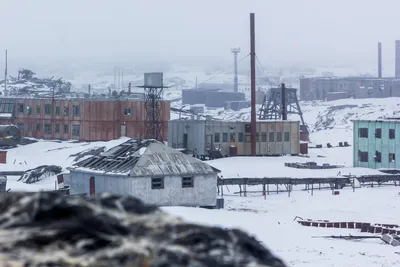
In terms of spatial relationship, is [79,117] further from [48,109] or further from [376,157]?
[376,157]

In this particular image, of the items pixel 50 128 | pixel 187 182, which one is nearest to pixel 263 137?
pixel 50 128

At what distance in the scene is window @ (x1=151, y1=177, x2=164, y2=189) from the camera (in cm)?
4069

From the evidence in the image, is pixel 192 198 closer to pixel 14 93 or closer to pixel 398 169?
pixel 398 169

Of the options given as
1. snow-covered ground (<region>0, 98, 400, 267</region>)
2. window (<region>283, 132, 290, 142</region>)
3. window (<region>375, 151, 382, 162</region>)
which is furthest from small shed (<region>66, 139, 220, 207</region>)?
window (<region>283, 132, 290, 142</region>)

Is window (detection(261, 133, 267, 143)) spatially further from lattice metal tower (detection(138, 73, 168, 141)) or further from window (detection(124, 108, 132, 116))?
window (detection(124, 108, 132, 116))

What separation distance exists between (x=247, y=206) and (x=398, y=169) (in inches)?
726

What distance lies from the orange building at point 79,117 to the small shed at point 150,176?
104ft

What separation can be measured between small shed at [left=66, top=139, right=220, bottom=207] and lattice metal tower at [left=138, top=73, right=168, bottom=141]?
80.3 ft

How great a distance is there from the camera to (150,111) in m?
74.6

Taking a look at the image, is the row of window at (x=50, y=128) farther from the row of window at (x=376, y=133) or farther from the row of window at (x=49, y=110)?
the row of window at (x=376, y=133)

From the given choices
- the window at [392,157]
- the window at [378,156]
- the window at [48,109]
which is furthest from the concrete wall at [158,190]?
the window at [48,109]

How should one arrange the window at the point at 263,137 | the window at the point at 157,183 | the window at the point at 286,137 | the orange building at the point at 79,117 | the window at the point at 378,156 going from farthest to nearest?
1. the orange building at the point at 79,117
2. the window at the point at 286,137
3. the window at the point at 263,137
4. the window at the point at 378,156
5. the window at the point at 157,183

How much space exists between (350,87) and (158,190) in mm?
142942

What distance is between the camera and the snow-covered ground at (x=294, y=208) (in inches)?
1171
